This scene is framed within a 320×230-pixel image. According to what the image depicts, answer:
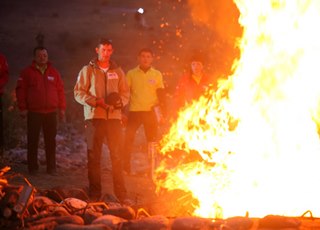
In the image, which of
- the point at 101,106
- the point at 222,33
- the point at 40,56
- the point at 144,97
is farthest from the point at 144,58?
the point at 222,33

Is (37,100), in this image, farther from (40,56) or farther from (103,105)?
(103,105)

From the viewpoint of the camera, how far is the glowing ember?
840 cm

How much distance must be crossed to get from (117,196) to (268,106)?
2784 mm

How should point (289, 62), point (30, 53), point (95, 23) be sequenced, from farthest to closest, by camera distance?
point (95, 23), point (30, 53), point (289, 62)

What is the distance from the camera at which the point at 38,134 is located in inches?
434

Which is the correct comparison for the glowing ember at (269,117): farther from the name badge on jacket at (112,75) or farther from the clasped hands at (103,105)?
the name badge on jacket at (112,75)

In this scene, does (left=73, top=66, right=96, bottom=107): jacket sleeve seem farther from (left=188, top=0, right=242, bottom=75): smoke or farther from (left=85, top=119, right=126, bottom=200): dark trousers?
(left=188, top=0, right=242, bottom=75): smoke

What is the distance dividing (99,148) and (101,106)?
2.29ft

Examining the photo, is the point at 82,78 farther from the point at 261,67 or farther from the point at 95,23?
the point at 95,23

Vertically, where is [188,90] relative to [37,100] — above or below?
above

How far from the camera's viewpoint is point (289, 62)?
8820 mm

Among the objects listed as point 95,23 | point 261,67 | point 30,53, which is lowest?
point 261,67

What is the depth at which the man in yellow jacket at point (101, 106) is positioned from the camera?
9047 millimetres

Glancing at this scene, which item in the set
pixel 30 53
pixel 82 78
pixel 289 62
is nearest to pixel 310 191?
pixel 289 62
